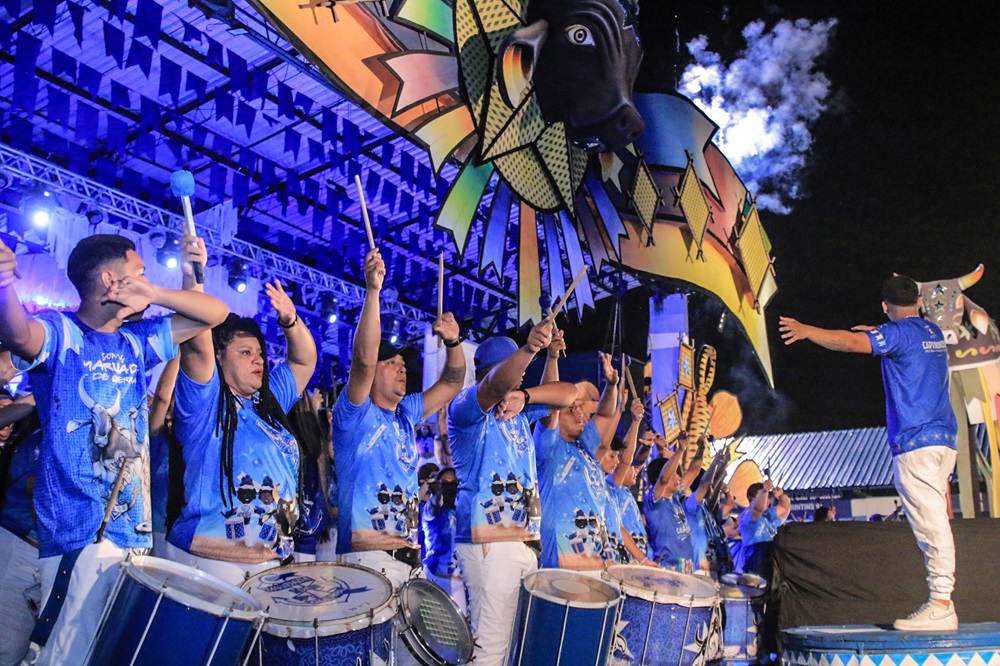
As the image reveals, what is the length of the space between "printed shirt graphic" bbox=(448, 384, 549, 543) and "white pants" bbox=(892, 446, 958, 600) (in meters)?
1.66

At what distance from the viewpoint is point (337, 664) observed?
235cm

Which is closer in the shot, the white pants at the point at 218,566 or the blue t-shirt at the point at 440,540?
the white pants at the point at 218,566

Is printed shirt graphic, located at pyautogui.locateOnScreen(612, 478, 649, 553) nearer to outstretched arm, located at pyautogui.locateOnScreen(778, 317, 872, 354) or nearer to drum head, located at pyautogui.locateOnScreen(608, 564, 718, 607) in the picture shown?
drum head, located at pyautogui.locateOnScreen(608, 564, 718, 607)

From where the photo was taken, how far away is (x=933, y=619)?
12.5 feet

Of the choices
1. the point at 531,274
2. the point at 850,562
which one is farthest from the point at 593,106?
the point at 850,562

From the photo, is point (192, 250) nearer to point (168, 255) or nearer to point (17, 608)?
point (17, 608)

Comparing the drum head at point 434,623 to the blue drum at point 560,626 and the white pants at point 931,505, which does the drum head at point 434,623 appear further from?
the white pants at point 931,505

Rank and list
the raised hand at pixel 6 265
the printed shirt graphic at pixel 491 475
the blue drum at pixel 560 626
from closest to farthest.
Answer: the raised hand at pixel 6 265 → the blue drum at pixel 560 626 → the printed shirt graphic at pixel 491 475

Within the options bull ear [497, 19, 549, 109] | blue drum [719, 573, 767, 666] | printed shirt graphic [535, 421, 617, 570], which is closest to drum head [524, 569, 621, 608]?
printed shirt graphic [535, 421, 617, 570]

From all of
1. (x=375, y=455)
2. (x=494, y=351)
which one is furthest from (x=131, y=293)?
(x=494, y=351)

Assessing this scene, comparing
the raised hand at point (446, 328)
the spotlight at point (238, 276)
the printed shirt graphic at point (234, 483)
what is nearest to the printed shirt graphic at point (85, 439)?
the printed shirt graphic at point (234, 483)

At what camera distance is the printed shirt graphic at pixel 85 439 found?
217cm

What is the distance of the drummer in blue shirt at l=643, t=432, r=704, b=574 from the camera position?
6180 millimetres

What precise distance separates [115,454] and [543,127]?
4.17 meters
